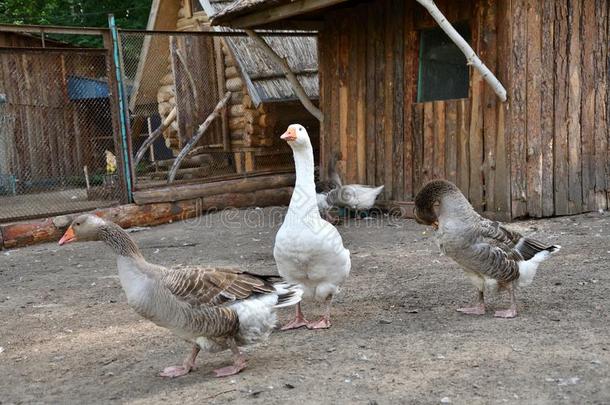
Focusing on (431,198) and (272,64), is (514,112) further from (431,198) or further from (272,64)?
(272,64)

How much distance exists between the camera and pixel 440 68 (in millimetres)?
9062

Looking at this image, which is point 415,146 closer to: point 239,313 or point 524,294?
point 524,294

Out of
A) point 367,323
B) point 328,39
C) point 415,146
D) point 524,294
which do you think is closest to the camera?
point 367,323

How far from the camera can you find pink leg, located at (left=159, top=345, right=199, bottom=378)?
3.82 m

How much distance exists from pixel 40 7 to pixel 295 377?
25728 mm

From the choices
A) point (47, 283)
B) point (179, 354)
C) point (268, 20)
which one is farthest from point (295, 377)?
point (268, 20)

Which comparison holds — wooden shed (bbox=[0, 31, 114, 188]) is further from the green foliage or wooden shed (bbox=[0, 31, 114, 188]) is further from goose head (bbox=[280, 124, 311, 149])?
goose head (bbox=[280, 124, 311, 149])

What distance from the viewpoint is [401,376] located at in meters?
3.57

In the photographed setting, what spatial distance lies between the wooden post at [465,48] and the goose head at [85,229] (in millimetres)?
4977

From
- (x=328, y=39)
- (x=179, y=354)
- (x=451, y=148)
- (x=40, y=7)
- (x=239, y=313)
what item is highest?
(x=40, y=7)

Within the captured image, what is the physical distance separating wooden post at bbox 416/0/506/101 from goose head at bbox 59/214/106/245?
196 inches

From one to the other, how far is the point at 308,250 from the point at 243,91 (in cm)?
987

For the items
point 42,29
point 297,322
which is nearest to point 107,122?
point 42,29

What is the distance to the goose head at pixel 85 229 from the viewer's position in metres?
4.03
